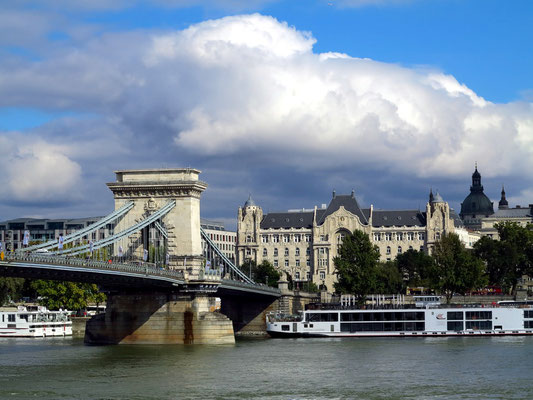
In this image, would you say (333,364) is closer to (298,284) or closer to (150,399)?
(150,399)

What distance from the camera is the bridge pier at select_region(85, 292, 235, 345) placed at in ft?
254

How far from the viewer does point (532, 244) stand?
135 meters

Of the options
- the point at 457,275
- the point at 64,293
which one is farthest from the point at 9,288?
the point at 457,275

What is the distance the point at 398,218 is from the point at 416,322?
300 feet

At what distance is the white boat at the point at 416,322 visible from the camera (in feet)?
301

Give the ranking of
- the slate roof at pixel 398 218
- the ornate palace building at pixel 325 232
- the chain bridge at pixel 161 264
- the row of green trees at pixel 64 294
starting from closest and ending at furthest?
the chain bridge at pixel 161 264 → the row of green trees at pixel 64 294 → the ornate palace building at pixel 325 232 → the slate roof at pixel 398 218

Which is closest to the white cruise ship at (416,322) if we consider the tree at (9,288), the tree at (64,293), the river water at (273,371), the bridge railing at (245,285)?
the bridge railing at (245,285)

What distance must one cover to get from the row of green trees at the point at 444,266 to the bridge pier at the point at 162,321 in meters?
39.6

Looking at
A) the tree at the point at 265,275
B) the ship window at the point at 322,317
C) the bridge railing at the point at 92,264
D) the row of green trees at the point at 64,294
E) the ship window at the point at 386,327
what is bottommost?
the ship window at the point at 386,327

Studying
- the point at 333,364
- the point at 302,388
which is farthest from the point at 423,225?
the point at 302,388

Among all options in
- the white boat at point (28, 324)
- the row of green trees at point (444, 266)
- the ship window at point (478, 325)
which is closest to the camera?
the ship window at point (478, 325)

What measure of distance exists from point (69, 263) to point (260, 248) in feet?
411

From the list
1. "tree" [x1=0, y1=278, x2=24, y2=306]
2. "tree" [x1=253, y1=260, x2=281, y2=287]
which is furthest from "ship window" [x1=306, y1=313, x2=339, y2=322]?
"tree" [x1=253, y1=260, x2=281, y2=287]

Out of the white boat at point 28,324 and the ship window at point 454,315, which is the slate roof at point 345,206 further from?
the ship window at point 454,315
